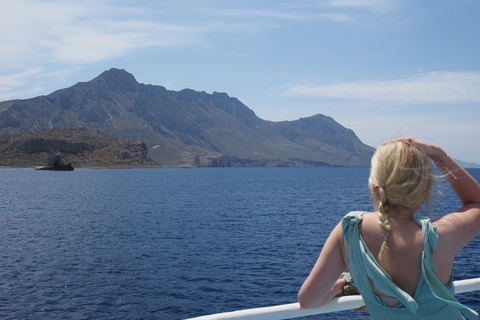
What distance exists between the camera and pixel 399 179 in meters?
2.58

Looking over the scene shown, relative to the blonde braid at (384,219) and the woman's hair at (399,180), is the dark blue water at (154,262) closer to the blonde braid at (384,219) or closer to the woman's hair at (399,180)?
the woman's hair at (399,180)

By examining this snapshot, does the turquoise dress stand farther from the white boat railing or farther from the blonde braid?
the white boat railing

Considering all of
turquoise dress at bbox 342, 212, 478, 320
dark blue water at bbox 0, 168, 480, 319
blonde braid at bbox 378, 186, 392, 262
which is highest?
blonde braid at bbox 378, 186, 392, 262

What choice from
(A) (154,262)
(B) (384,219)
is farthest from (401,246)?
(A) (154,262)

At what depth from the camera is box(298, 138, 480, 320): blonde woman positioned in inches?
100

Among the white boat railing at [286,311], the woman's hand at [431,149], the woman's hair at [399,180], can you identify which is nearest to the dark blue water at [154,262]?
the woman's hand at [431,149]

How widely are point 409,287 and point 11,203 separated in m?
82.6

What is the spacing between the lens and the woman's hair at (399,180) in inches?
101

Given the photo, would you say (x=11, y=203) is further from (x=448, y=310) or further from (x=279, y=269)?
(x=448, y=310)

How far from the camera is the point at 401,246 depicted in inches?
100

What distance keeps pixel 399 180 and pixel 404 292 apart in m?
0.70

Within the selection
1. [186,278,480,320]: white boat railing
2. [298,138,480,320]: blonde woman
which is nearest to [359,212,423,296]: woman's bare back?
[298,138,480,320]: blonde woman

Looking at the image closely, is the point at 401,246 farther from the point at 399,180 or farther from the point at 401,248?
the point at 399,180

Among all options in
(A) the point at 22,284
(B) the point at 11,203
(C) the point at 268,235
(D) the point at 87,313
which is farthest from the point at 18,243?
(B) the point at 11,203
